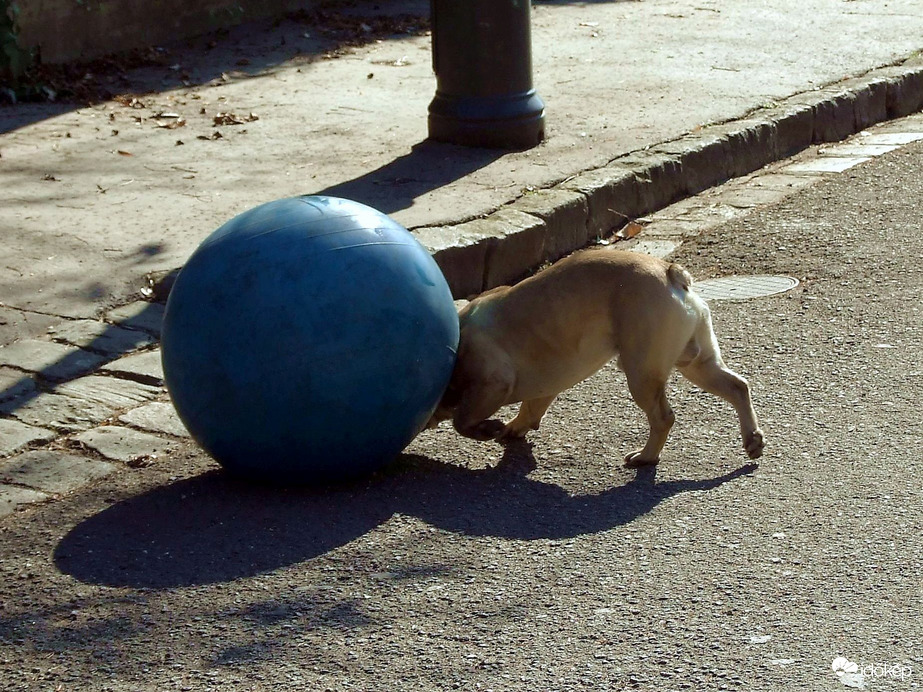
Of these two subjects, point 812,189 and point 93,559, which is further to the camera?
point 812,189

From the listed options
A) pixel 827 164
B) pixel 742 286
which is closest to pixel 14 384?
pixel 742 286

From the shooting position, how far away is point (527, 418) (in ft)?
16.6

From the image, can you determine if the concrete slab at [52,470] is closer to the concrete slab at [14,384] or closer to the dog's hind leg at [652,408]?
the concrete slab at [14,384]

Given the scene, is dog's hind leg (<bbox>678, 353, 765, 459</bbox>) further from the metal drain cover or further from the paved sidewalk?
the paved sidewalk

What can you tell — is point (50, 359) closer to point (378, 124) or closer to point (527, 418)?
point (527, 418)

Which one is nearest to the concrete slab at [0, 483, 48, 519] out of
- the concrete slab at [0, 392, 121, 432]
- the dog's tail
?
the concrete slab at [0, 392, 121, 432]

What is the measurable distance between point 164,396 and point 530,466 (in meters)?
1.63

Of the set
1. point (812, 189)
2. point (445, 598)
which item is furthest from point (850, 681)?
point (812, 189)

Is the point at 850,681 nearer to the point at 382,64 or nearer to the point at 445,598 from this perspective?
the point at 445,598

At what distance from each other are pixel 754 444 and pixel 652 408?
39 centimetres

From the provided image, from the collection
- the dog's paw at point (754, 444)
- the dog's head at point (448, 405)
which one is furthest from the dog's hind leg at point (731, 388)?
the dog's head at point (448, 405)

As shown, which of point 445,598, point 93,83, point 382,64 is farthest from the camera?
point 382,64

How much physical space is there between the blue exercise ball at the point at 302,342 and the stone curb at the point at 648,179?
7.15 ft

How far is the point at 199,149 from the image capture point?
28.0ft
